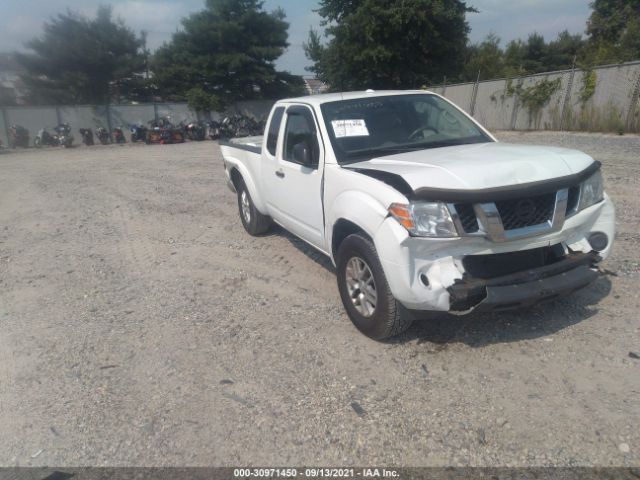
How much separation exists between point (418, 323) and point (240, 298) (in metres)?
1.77

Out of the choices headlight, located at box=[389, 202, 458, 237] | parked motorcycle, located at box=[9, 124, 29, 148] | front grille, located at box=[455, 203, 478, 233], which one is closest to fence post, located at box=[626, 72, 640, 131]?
front grille, located at box=[455, 203, 478, 233]

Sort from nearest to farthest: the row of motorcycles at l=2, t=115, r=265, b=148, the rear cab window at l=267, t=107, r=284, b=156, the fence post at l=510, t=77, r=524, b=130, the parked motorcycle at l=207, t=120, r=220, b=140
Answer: the rear cab window at l=267, t=107, r=284, b=156, the fence post at l=510, t=77, r=524, b=130, the row of motorcycles at l=2, t=115, r=265, b=148, the parked motorcycle at l=207, t=120, r=220, b=140

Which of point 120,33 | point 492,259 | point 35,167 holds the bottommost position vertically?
point 35,167

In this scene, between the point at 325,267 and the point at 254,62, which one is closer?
the point at 325,267

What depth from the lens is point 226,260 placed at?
585 centimetres

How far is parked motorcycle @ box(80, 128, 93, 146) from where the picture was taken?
86.8ft

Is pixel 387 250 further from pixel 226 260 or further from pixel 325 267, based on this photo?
pixel 226 260

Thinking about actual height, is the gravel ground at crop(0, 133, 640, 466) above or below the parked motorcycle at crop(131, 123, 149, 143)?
above

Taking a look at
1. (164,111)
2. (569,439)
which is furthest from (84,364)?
(164,111)

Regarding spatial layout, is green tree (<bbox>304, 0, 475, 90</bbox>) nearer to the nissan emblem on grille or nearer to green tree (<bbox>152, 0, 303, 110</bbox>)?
green tree (<bbox>152, 0, 303, 110</bbox>)

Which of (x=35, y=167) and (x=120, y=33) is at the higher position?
(x=120, y=33)

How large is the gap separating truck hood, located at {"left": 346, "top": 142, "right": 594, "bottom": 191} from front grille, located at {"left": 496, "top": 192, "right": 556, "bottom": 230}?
124 millimetres

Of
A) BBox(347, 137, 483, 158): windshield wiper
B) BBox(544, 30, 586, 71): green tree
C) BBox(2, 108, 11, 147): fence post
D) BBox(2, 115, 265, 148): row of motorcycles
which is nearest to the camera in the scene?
BBox(347, 137, 483, 158): windshield wiper

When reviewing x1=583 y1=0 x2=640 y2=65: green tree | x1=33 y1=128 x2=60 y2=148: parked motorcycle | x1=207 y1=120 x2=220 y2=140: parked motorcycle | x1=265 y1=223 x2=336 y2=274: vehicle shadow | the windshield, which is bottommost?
x1=207 y1=120 x2=220 y2=140: parked motorcycle
